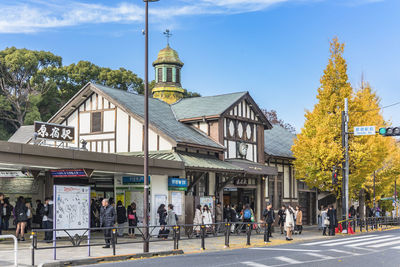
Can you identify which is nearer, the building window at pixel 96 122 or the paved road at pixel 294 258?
the paved road at pixel 294 258

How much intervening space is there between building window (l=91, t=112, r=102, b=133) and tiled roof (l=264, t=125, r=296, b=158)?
11217mm

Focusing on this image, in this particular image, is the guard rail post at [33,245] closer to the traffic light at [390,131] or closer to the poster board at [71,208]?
the poster board at [71,208]

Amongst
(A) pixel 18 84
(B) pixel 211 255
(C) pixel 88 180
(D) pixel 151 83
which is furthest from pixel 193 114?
(D) pixel 151 83

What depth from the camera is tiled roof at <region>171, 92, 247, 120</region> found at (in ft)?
95.8

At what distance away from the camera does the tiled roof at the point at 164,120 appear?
85.8 feet

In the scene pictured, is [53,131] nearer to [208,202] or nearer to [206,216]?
[206,216]

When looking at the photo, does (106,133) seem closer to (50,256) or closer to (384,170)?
(50,256)

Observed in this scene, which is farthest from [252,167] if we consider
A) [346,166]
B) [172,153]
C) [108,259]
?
[108,259]

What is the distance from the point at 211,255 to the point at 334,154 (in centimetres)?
1508

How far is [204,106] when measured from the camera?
30891 mm

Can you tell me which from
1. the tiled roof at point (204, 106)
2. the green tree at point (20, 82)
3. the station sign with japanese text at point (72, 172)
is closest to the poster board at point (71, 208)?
the station sign with japanese text at point (72, 172)

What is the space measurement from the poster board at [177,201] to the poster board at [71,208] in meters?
7.98

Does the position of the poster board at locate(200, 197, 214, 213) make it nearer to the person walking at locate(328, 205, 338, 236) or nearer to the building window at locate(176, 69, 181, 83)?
the person walking at locate(328, 205, 338, 236)

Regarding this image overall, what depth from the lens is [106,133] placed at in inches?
1094
